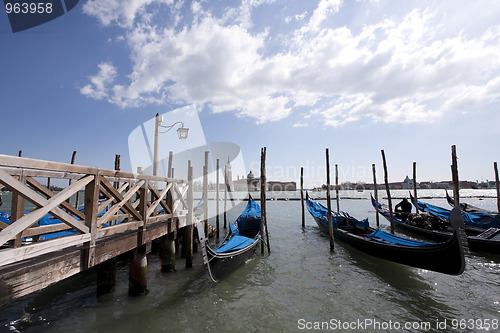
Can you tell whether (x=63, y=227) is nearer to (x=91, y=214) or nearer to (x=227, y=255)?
(x=91, y=214)

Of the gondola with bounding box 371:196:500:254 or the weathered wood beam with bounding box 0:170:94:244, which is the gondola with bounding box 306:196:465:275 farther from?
the weathered wood beam with bounding box 0:170:94:244

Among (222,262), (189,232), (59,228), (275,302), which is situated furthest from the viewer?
(189,232)

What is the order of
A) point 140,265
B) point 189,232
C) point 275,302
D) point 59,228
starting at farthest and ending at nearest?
1. point 189,232
2. point 275,302
3. point 140,265
4. point 59,228

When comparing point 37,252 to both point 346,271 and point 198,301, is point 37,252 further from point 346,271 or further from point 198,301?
point 346,271

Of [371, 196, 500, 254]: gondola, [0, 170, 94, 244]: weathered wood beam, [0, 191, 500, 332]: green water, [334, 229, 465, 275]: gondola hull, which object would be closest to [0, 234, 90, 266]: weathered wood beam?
[0, 170, 94, 244]: weathered wood beam

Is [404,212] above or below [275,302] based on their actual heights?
above

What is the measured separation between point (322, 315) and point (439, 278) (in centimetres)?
411

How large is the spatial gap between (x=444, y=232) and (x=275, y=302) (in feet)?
31.1

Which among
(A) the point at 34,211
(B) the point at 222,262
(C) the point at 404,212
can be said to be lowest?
(C) the point at 404,212

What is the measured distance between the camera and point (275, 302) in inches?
198

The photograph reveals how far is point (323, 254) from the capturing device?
8656 mm

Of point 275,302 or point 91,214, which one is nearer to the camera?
point 91,214

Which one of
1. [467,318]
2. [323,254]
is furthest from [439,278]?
[323,254]

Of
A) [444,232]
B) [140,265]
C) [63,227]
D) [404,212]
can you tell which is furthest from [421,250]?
[404,212]
